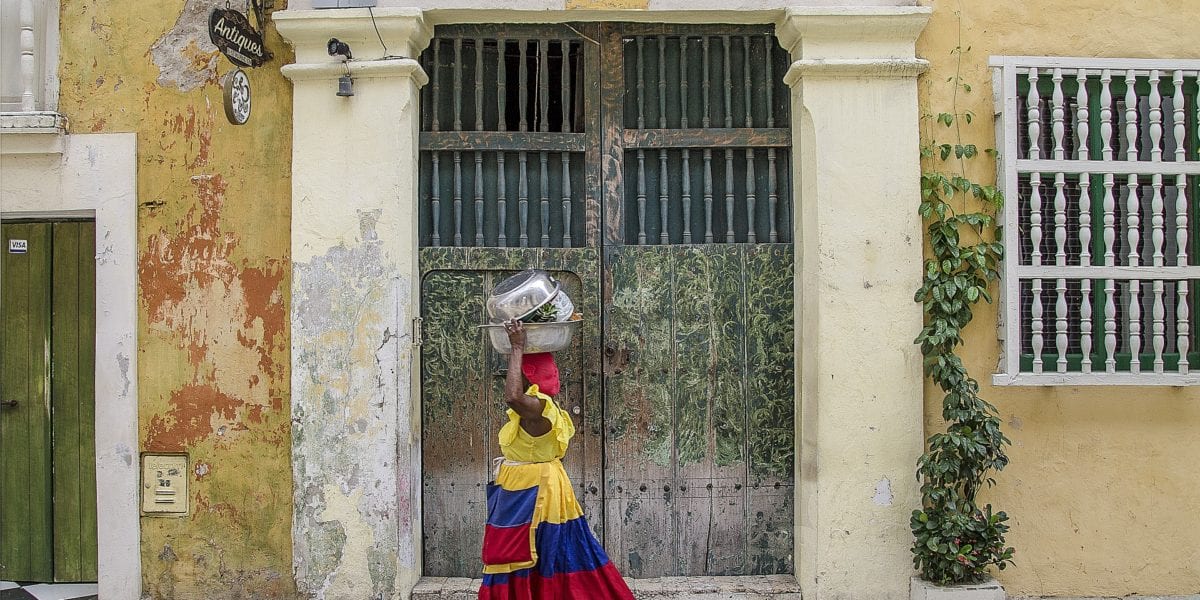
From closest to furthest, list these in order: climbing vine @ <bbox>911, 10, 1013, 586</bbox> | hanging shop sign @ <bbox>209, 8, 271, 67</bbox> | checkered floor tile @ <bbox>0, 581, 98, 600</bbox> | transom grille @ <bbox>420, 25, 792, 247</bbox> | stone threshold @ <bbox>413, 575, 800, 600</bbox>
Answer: hanging shop sign @ <bbox>209, 8, 271, 67</bbox>, climbing vine @ <bbox>911, 10, 1013, 586</bbox>, stone threshold @ <bbox>413, 575, 800, 600</bbox>, checkered floor tile @ <bbox>0, 581, 98, 600</bbox>, transom grille @ <bbox>420, 25, 792, 247</bbox>

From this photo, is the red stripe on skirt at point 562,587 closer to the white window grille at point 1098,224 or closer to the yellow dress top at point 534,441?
the yellow dress top at point 534,441

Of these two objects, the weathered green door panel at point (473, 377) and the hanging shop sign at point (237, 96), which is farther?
the weathered green door panel at point (473, 377)

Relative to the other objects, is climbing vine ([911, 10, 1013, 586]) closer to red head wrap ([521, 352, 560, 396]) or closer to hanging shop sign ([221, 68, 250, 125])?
red head wrap ([521, 352, 560, 396])

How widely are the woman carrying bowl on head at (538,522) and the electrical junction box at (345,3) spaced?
1892 mm

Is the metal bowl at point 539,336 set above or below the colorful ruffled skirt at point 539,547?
above

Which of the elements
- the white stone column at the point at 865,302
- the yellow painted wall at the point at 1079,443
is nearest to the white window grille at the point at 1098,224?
the yellow painted wall at the point at 1079,443

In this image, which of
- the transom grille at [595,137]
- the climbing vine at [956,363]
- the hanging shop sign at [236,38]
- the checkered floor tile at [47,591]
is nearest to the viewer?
the hanging shop sign at [236,38]

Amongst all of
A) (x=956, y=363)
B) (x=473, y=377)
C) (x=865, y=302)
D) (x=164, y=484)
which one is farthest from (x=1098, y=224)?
(x=164, y=484)

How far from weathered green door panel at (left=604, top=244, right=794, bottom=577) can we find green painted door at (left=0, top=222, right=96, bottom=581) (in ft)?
9.05

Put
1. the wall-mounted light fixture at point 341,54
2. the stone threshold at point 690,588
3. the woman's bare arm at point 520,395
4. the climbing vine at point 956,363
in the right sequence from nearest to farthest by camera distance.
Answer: the woman's bare arm at point 520,395 < the climbing vine at point 956,363 < the wall-mounted light fixture at point 341,54 < the stone threshold at point 690,588

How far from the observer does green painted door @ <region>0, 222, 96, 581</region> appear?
502 cm

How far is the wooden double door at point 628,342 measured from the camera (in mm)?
4949

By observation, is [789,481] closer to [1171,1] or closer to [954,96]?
[954,96]

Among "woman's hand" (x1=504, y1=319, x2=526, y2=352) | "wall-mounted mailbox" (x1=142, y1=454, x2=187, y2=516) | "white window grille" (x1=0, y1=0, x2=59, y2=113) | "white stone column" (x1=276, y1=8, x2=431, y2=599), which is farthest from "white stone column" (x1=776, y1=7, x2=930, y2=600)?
"white window grille" (x1=0, y1=0, x2=59, y2=113)
